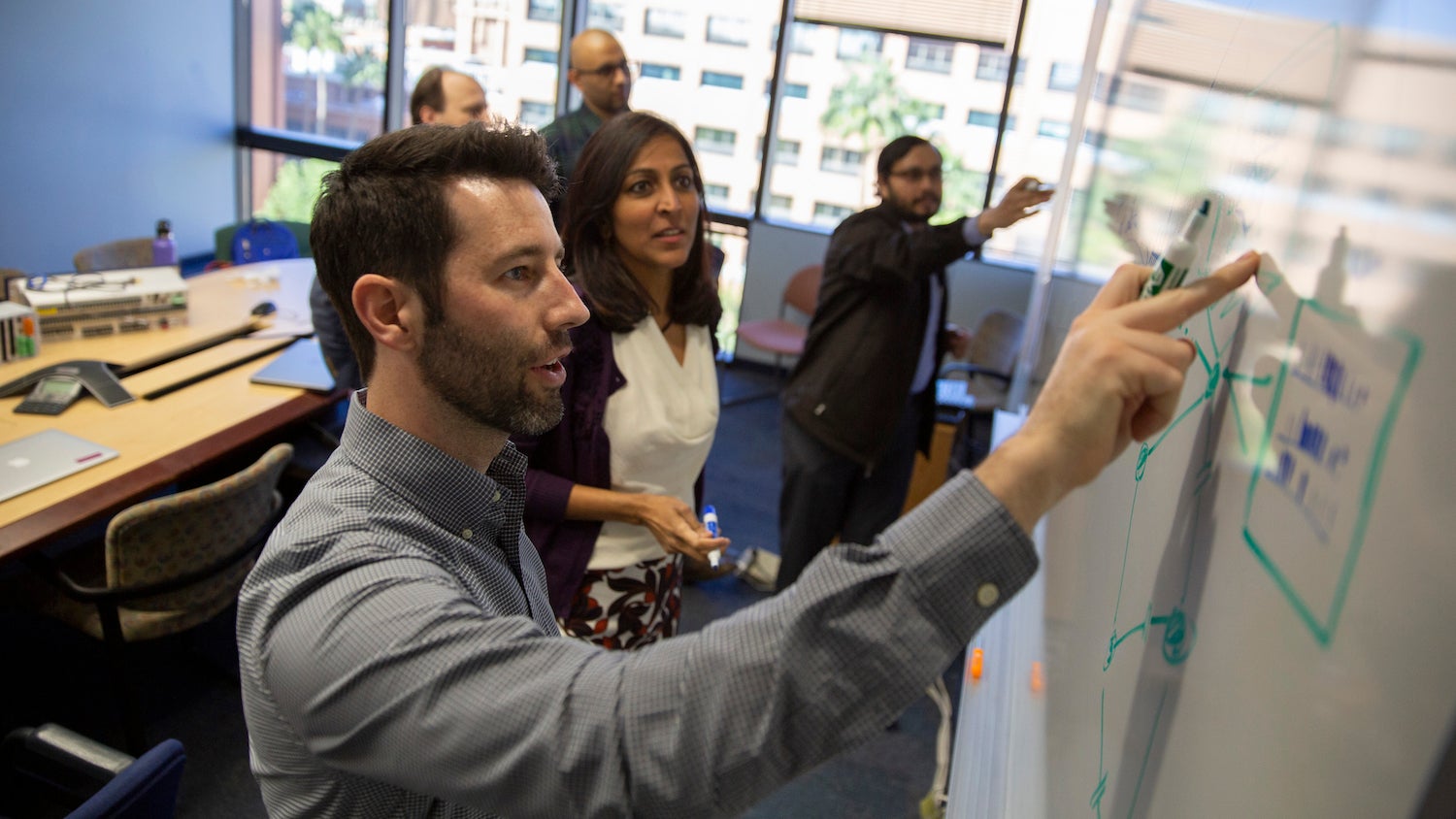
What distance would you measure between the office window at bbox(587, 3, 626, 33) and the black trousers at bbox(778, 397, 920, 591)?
4.49 m

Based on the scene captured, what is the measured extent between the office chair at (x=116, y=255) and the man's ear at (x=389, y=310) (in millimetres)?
3916

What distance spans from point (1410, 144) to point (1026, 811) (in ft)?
3.44

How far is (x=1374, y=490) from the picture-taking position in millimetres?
449

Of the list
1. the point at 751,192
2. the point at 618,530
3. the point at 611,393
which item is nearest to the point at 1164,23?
the point at 611,393

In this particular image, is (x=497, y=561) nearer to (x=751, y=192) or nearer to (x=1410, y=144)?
(x=1410, y=144)

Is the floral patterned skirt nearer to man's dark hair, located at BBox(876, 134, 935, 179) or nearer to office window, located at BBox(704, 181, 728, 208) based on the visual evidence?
man's dark hair, located at BBox(876, 134, 935, 179)

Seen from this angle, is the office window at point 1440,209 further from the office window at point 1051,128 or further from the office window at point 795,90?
the office window at point 795,90

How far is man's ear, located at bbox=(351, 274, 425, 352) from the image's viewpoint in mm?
934

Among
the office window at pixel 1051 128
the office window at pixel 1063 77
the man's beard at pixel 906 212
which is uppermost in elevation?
the office window at pixel 1063 77

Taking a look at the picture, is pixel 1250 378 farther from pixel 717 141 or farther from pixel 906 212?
pixel 717 141

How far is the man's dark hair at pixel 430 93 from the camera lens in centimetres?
323

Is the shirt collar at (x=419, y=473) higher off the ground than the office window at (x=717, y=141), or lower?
lower

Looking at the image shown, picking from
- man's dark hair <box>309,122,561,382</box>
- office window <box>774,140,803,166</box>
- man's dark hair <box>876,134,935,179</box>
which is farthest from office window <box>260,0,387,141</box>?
man's dark hair <box>309,122,561,382</box>

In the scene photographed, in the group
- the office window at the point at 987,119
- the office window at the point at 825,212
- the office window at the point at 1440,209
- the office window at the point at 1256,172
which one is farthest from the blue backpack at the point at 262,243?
the office window at the point at 1440,209
